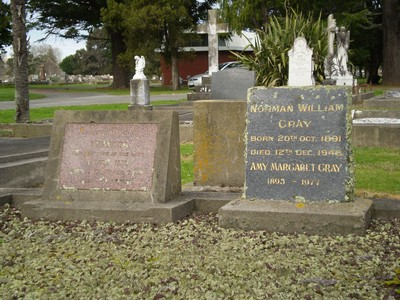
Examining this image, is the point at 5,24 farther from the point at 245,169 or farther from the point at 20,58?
the point at 245,169

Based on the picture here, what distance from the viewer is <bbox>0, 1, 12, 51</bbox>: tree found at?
34509 millimetres

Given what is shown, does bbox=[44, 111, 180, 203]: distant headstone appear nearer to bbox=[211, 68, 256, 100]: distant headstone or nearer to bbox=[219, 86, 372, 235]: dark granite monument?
bbox=[219, 86, 372, 235]: dark granite monument

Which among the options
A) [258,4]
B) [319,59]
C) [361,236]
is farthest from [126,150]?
[258,4]

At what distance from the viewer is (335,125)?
18.1 ft

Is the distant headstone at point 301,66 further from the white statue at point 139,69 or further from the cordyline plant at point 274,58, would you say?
the white statue at point 139,69

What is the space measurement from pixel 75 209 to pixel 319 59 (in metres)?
6.30

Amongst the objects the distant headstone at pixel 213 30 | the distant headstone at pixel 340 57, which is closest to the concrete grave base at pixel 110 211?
the distant headstone at pixel 340 57

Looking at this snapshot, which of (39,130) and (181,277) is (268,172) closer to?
(181,277)

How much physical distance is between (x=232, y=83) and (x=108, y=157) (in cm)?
307

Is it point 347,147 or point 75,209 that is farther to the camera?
point 75,209

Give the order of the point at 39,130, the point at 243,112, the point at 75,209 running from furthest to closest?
the point at 39,130, the point at 243,112, the point at 75,209

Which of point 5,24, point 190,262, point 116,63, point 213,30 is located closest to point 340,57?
point 213,30

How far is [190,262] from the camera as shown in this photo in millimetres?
4422

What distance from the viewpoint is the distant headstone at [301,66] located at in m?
7.09
